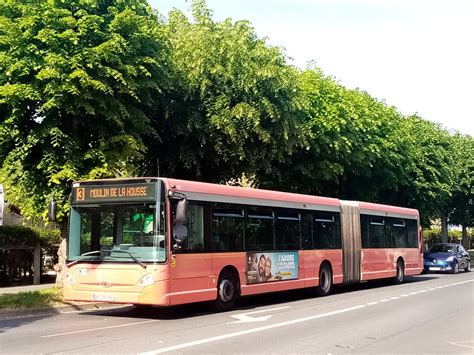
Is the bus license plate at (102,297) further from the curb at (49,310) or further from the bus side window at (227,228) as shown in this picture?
the bus side window at (227,228)

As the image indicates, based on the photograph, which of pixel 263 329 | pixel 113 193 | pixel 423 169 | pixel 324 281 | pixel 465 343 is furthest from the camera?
pixel 423 169

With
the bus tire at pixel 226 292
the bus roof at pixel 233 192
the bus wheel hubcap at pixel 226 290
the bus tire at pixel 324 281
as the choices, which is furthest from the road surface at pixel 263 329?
the bus roof at pixel 233 192

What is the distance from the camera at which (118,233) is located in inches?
495

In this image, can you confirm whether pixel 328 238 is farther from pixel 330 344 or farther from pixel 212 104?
pixel 330 344

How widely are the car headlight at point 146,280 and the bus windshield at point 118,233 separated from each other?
0.32 m

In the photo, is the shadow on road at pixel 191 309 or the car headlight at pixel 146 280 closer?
the car headlight at pixel 146 280

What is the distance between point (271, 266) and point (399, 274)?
973cm

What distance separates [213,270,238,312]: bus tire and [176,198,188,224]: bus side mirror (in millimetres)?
2447

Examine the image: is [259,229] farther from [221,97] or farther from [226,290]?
[221,97]

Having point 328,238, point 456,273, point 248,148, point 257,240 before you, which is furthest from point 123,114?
point 456,273

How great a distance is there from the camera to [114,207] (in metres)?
12.8

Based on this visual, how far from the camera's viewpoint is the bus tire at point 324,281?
59.6 ft

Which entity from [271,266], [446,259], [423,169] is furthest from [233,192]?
[423,169]

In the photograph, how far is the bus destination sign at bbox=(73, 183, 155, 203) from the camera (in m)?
12.4
